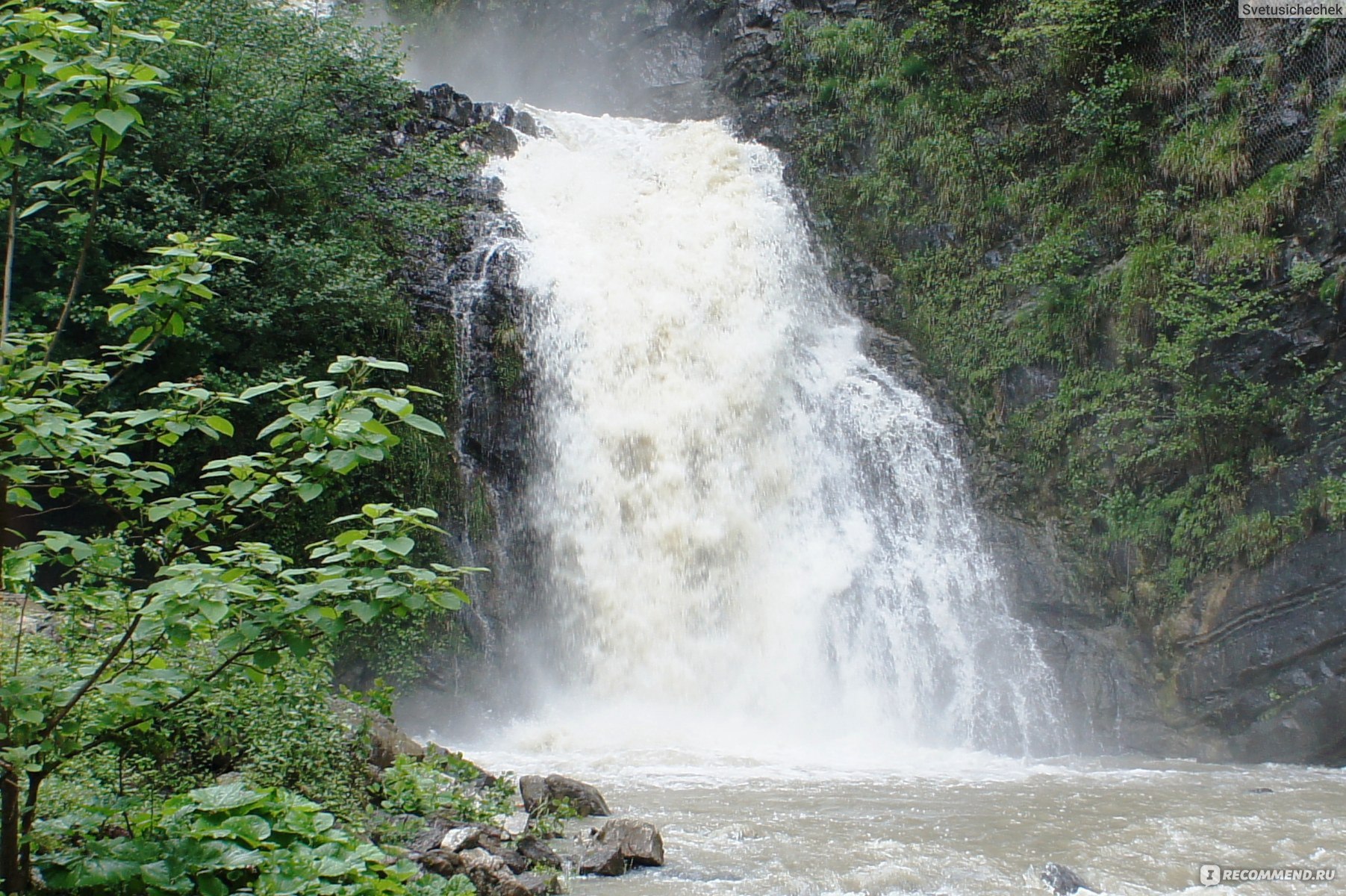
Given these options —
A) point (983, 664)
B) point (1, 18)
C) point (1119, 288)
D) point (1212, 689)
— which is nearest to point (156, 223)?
point (1, 18)

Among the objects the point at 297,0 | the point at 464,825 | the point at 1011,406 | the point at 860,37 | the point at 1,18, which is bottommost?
the point at 464,825

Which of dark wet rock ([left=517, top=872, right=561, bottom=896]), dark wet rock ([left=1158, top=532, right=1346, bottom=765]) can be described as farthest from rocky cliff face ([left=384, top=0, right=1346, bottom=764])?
dark wet rock ([left=517, top=872, right=561, bottom=896])

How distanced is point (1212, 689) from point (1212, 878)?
5.15m

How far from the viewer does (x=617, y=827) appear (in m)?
5.53

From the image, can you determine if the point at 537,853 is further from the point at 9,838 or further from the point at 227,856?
the point at 9,838

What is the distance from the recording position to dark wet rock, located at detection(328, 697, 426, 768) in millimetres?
5699

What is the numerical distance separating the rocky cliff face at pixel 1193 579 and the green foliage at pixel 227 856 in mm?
8101

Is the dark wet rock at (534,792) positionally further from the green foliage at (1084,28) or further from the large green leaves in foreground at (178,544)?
the green foliage at (1084,28)

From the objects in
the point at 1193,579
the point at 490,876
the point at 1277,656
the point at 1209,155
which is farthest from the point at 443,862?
the point at 1209,155

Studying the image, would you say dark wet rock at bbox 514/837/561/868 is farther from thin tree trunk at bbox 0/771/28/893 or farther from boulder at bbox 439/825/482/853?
thin tree trunk at bbox 0/771/28/893

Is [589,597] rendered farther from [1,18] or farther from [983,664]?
[1,18]

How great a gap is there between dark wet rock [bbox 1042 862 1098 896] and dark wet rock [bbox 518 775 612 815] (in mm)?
2849

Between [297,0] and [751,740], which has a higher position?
[297,0]

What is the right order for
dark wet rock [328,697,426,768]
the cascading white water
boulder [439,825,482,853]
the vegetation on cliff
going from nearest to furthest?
boulder [439,825,482,853] < dark wet rock [328,697,426,768] < the vegetation on cliff < the cascading white water
